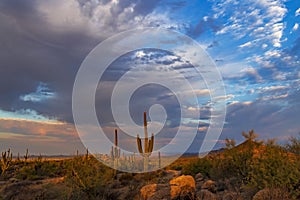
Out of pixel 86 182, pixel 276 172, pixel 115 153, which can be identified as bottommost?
pixel 86 182

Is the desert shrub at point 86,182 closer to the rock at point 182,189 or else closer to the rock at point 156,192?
the rock at point 156,192

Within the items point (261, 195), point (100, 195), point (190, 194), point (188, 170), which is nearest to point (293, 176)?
point (261, 195)

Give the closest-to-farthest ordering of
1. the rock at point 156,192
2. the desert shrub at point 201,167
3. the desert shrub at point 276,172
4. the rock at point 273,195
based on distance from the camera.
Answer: the rock at point 273,195 < the desert shrub at point 276,172 < the rock at point 156,192 < the desert shrub at point 201,167

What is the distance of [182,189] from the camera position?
14.1 metres

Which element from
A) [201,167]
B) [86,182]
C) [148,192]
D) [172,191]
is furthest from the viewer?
Result: [201,167]

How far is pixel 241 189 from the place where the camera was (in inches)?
561

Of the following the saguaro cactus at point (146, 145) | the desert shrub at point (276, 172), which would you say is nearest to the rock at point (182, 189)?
the desert shrub at point (276, 172)

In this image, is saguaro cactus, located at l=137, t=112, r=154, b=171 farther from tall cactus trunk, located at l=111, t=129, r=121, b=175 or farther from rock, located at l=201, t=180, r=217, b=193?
rock, located at l=201, t=180, r=217, b=193

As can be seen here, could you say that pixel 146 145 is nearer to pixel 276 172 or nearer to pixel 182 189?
pixel 182 189

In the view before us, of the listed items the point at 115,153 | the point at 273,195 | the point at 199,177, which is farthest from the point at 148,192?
the point at 115,153

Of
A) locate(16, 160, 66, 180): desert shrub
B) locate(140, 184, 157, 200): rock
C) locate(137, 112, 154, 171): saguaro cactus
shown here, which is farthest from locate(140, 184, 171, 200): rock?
locate(16, 160, 66, 180): desert shrub

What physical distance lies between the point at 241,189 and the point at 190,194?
2222 mm

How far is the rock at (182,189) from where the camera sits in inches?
549

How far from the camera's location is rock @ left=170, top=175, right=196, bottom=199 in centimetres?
1394
